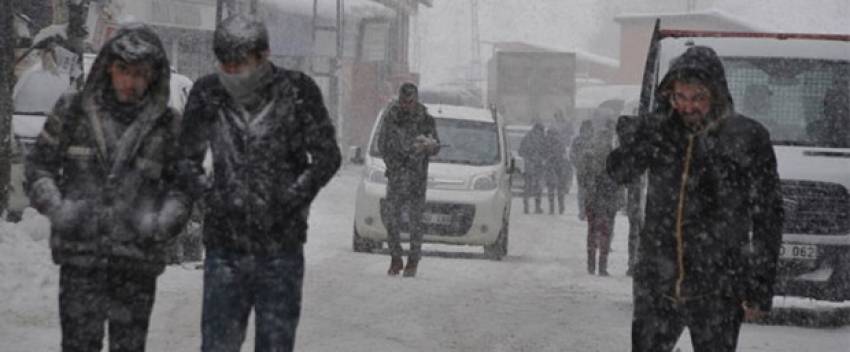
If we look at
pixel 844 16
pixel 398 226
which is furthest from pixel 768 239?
pixel 844 16

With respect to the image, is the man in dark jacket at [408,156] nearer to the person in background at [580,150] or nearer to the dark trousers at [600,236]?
the dark trousers at [600,236]

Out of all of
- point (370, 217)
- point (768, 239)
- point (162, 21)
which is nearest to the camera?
point (768, 239)

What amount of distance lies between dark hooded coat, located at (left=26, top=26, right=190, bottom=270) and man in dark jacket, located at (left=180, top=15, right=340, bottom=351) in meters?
0.16

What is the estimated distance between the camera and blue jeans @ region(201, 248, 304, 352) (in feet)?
20.2

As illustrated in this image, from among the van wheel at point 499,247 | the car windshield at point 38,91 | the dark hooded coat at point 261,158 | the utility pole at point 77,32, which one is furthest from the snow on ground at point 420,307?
the dark hooded coat at point 261,158

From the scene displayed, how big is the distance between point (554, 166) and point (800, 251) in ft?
59.8

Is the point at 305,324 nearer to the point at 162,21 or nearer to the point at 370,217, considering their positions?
the point at 370,217

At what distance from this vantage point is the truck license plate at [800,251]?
1258 centimetres

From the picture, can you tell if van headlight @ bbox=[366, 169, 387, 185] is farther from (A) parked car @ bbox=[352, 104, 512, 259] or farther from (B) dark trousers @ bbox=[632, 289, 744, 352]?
(B) dark trousers @ bbox=[632, 289, 744, 352]

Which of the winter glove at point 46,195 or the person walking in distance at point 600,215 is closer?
the winter glove at point 46,195

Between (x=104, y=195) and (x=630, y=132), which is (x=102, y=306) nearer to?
(x=104, y=195)

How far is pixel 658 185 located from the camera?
6352 mm

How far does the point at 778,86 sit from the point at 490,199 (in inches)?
232

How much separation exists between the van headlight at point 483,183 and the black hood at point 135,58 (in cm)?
1262
